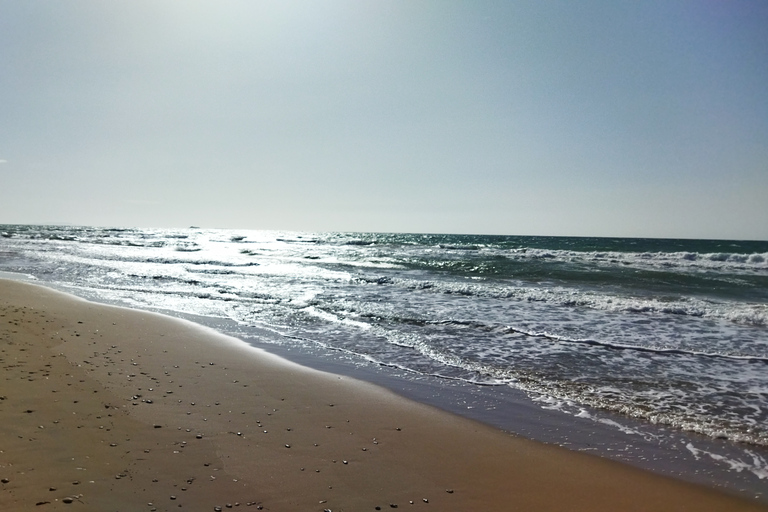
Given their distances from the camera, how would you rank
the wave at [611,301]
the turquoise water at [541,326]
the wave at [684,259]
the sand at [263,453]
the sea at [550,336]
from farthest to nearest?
the wave at [684,259] → the wave at [611,301] → the turquoise water at [541,326] → the sea at [550,336] → the sand at [263,453]

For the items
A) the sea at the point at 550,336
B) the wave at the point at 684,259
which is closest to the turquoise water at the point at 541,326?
the sea at the point at 550,336

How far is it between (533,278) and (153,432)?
21.2m

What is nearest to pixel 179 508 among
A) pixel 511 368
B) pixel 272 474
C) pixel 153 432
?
pixel 272 474

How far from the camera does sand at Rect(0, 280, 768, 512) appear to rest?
11.4 ft

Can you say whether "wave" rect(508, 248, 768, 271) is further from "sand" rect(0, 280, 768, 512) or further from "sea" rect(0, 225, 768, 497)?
"sand" rect(0, 280, 768, 512)

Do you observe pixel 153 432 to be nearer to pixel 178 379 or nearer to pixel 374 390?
pixel 178 379

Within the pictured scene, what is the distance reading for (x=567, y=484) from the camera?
12.9 ft

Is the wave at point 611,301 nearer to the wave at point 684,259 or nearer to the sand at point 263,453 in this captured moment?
the sand at point 263,453

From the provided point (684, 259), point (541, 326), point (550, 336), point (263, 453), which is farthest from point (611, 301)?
point (684, 259)

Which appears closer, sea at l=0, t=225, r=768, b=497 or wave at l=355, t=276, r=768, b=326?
sea at l=0, t=225, r=768, b=497

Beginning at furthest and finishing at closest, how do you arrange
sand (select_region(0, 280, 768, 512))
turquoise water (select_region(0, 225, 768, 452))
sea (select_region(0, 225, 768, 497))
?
turquoise water (select_region(0, 225, 768, 452)) → sea (select_region(0, 225, 768, 497)) → sand (select_region(0, 280, 768, 512))

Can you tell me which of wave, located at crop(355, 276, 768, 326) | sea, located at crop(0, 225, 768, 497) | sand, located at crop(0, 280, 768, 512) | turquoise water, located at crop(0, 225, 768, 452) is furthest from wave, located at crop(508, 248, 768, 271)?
sand, located at crop(0, 280, 768, 512)

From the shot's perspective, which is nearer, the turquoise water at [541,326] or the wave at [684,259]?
the turquoise water at [541,326]

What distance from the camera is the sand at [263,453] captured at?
3.46 metres
